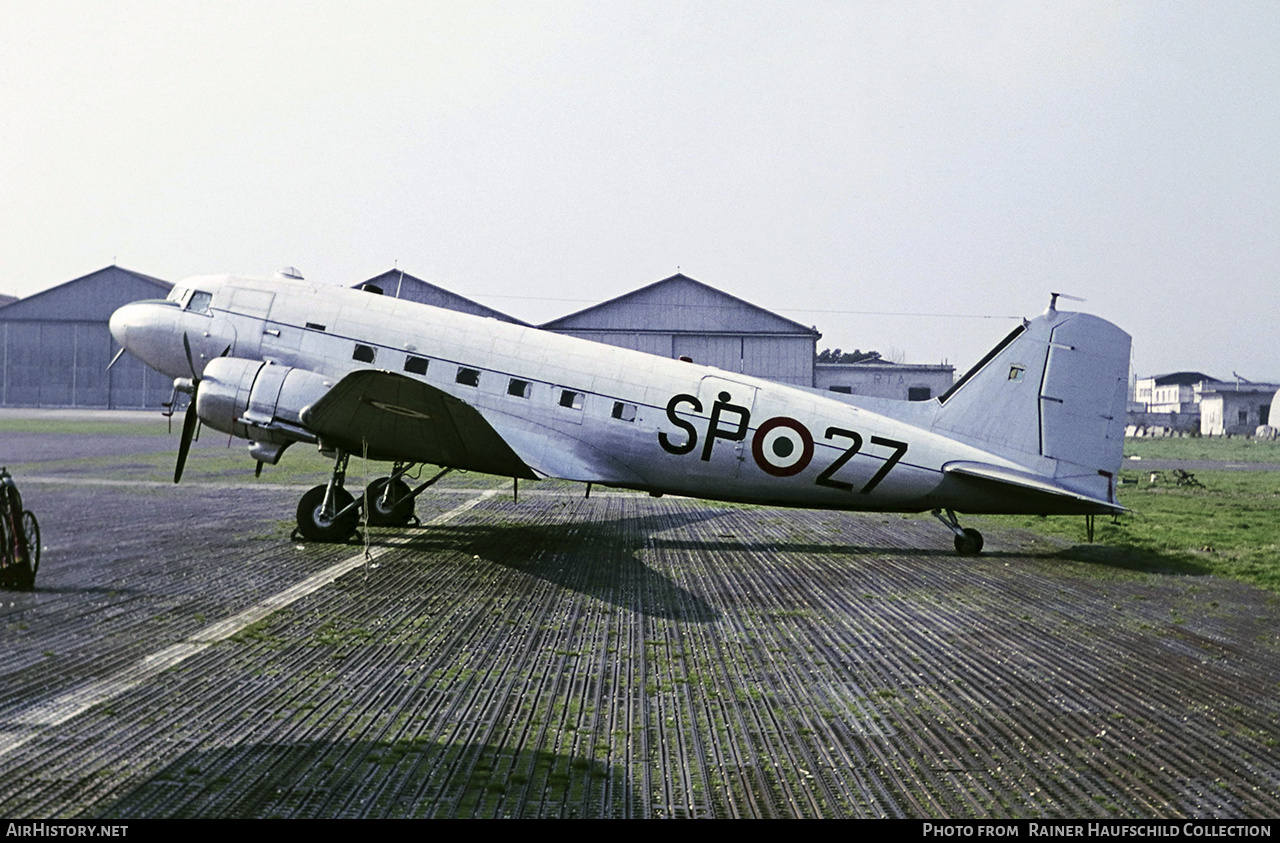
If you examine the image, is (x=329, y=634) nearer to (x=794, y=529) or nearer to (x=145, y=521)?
(x=145, y=521)

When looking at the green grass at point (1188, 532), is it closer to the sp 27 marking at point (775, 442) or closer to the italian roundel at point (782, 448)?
the sp 27 marking at point (775, 442)

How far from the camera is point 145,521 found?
14.5m

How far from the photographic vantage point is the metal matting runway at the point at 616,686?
4.68m

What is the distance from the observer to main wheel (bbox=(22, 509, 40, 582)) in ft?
30.0

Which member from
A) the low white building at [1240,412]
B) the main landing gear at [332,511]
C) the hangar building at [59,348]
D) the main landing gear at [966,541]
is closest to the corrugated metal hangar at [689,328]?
the hangar building at [59,348]

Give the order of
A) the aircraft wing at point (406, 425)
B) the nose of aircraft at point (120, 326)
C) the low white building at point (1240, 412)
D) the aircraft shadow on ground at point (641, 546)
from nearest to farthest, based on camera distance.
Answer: the aircraft wing at point (406, 425), the aircraft shadow on ground at point (641, 546), the nose of aircraft at point (120, 326), the low white building at point (1240, 412)

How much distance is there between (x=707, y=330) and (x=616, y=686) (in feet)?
153

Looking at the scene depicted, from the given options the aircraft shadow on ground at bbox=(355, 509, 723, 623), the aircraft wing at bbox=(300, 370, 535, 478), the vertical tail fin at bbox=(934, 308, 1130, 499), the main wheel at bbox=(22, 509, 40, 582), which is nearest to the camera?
the main wheel at bbox=(22, 509, 40, 582)

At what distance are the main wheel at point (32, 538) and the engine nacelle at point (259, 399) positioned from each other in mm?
4086

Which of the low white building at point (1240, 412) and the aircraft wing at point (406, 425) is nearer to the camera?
the aircraft wing at point (406, 425)

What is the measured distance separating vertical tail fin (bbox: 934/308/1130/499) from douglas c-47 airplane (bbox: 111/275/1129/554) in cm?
2

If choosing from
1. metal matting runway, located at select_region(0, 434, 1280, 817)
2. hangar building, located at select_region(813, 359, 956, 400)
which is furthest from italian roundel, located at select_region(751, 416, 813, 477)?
hangar building, located at select_region(813, 359, 956, 400)

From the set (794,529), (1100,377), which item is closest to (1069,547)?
(1100,377)

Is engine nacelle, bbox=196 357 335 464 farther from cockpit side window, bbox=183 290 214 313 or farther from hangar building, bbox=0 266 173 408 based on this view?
hangar building, bbox=0 266 173 408
